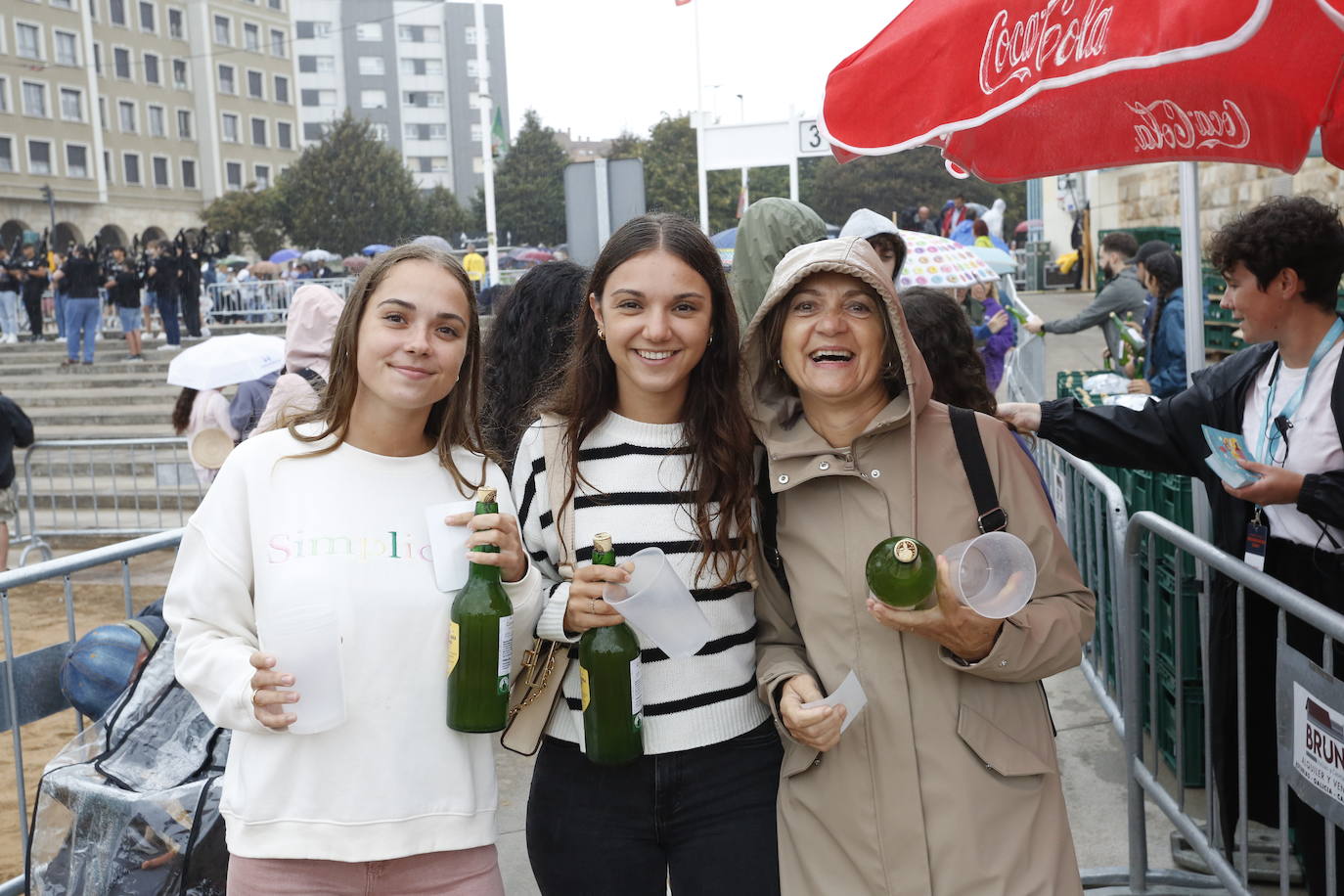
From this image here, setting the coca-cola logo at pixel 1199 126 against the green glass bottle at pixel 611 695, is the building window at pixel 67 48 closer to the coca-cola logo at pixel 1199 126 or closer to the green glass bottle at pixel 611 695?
the coca-cola logo at pixel 1199 126

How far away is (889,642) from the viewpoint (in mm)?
2152

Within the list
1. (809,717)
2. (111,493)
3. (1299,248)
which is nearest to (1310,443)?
(1299,248)

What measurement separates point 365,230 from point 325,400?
5882 centimetres

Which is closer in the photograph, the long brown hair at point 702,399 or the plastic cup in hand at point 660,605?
the plastic cup in hand at point 660,605

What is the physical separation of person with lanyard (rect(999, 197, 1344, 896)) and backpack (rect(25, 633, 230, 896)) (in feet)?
7.97

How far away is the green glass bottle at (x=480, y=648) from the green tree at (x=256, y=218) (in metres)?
59.5

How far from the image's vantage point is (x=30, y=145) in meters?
56.8

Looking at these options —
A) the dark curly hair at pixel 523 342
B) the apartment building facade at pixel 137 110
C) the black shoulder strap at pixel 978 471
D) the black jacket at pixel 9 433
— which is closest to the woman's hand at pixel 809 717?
the black shoulder strap at pixel 978 471

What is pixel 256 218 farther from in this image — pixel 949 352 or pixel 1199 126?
pixel 1199 126

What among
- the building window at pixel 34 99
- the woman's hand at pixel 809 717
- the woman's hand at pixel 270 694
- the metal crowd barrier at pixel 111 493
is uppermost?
the building window at pixel 34 99

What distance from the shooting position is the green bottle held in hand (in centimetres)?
196

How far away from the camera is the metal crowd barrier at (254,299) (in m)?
23.9

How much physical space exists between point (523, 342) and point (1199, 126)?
2155 millimetres

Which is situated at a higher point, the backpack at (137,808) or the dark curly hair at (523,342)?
the dark curly hair at (523,342)
